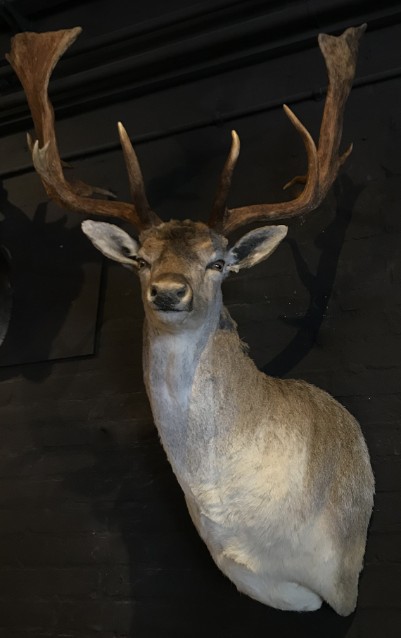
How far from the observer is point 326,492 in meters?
2.24

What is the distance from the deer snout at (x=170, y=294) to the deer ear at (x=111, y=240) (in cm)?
43

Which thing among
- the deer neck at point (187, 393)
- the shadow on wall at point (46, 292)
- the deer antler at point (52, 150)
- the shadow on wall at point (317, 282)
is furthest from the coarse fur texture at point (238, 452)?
the shadow on wall at point (46, 292)

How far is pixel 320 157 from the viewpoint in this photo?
2.43m

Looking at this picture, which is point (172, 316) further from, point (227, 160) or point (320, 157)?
point (320, 157)

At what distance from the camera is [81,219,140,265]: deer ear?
2365mm

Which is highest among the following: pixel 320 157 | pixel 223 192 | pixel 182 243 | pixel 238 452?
pixel 320 157

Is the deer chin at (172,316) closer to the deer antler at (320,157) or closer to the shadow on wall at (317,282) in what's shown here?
the deer antler at (320,157)

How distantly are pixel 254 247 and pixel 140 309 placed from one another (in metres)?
0.90

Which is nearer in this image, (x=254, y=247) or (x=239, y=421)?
(x=239, y=421)

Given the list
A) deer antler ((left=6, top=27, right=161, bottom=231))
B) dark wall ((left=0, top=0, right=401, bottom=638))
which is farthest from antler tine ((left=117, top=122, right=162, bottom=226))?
dark wall ((left=0, top=0, right=401, bottom=638))

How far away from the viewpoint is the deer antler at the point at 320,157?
2.34 m

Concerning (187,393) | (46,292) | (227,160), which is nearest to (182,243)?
(227,160)

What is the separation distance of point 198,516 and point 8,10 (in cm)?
287

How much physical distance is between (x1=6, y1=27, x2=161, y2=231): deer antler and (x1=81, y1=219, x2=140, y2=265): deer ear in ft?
0.19
